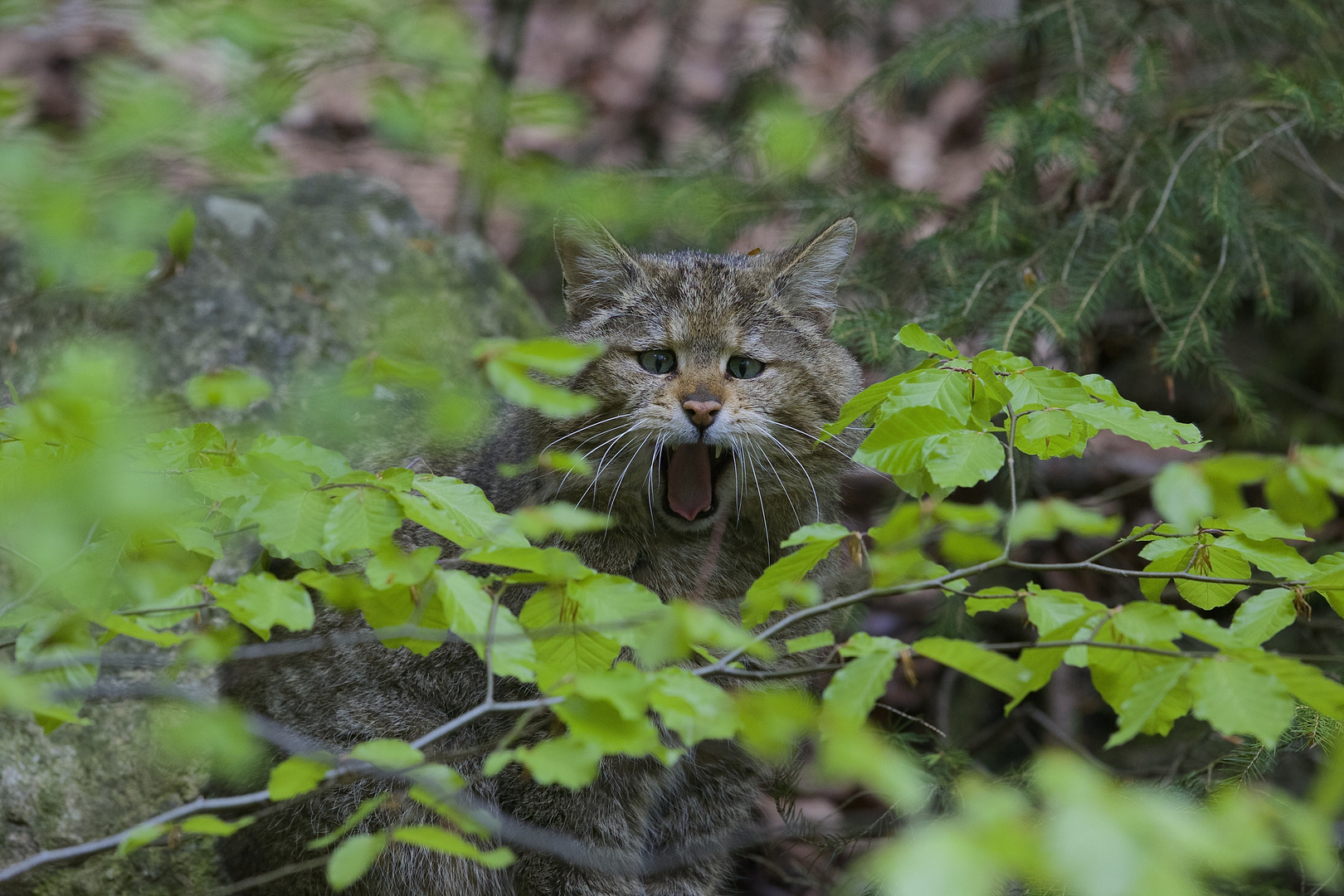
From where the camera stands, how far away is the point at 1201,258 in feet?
10.8

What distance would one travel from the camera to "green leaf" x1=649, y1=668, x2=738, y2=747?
4.88 feet

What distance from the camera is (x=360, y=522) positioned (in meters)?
1.70

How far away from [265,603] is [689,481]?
1.25 meters

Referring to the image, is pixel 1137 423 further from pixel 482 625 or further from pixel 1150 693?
pixel 482 625

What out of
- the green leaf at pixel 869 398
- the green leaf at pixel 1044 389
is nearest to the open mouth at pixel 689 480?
the green leaf at pixel 869 398

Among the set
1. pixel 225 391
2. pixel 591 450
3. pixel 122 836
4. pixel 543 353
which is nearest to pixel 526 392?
pixel 543 353

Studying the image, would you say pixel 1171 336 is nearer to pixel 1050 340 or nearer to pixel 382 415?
pixel 1050 340

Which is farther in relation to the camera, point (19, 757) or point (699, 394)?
point (19, 757)

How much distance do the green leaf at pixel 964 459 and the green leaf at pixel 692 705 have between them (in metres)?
0.56

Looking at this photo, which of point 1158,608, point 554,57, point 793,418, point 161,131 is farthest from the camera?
point 554,57

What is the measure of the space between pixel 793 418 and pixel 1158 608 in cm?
124

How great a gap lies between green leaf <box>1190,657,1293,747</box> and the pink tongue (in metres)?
1.38

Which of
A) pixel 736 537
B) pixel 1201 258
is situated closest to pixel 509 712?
pixel 736 537

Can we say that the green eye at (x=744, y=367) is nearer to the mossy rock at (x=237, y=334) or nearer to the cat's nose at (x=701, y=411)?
the cat's nose at (x=701, y=411)
